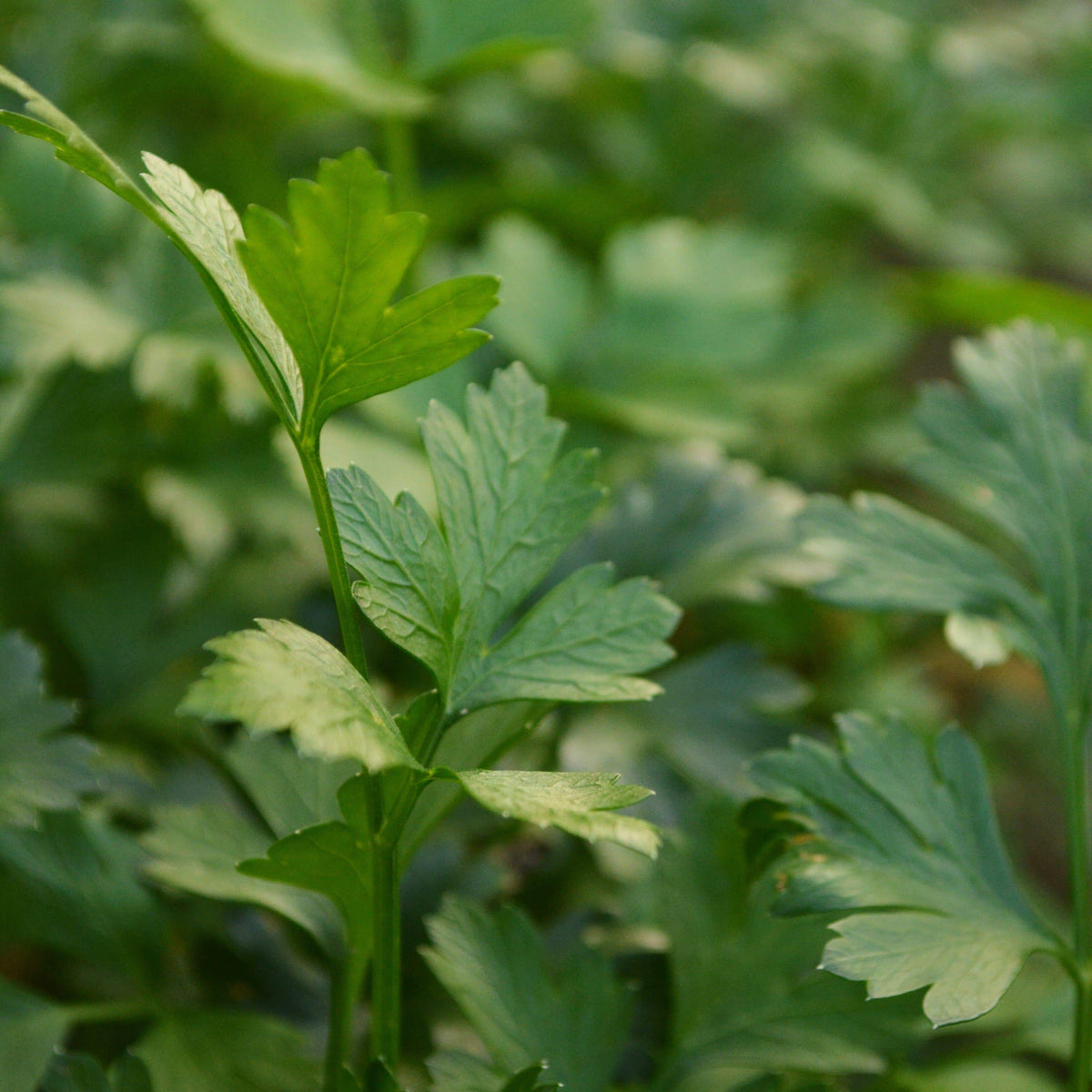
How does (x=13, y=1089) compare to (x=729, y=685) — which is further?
(x=729, y=685)

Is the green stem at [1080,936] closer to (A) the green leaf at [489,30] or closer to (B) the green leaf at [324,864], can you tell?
(B) the green leaf at [324,864]

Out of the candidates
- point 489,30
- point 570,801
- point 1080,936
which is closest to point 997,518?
point 1080,936

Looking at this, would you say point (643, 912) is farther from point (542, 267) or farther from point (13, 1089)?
point (542, 267)

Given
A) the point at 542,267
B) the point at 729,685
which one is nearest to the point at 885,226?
the point at 542,267

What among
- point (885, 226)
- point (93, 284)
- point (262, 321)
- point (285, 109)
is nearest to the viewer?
point (262, 321)

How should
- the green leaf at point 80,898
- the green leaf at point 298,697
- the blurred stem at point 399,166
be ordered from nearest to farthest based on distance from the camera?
the green leaf at point 298,697 < the green leaf at point 80,898 < the blurred stem at point 399,166

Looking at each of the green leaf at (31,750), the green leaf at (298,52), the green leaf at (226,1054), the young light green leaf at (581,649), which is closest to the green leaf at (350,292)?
the young light green leaf at (581,649)
